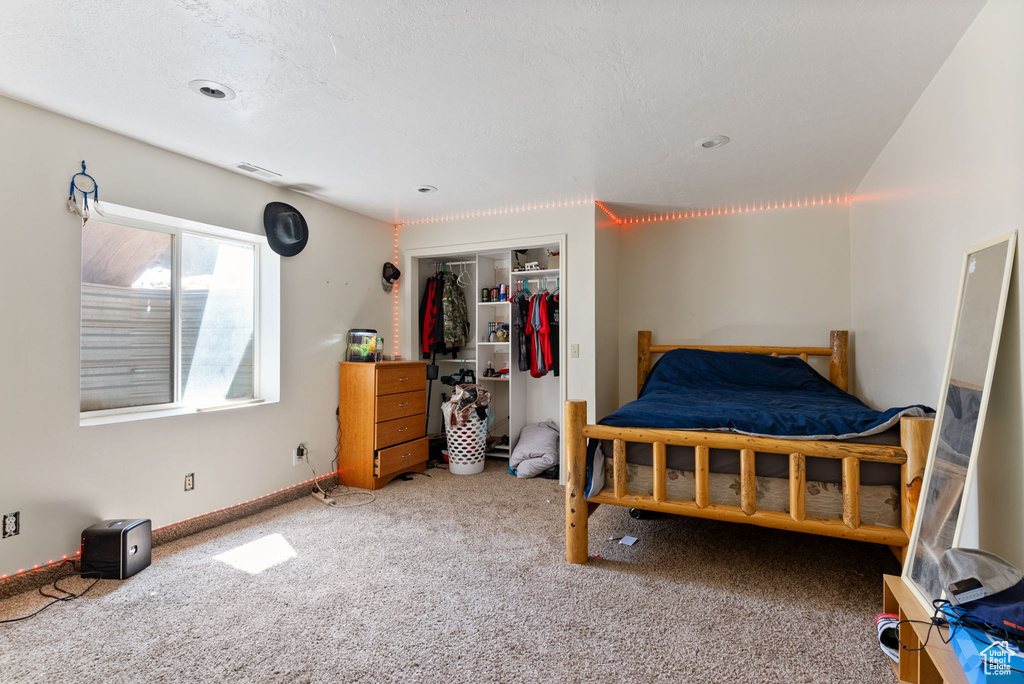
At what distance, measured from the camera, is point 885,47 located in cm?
177

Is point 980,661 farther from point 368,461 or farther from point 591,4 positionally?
point 368,461

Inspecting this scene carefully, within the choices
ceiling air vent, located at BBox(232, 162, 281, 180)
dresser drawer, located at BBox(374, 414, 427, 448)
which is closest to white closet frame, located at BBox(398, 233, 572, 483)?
dresser drawer, located at BBox(374, 414, 427, 448)

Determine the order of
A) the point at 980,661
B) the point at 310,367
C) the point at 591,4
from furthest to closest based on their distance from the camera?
the point at 310,367 < the point at 591,4 < the point at 980,661

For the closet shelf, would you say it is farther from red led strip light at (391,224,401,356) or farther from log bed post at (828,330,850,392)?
log bed post at (828,330,850,392)

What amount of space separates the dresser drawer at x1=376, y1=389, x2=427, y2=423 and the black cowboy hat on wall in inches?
47.0

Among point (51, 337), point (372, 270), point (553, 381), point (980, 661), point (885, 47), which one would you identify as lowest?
point (980, 661)

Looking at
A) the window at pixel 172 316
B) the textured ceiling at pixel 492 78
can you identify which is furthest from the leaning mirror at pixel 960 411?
the window at pixel 172 316

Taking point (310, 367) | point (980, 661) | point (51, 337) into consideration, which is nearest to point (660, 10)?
point (980, 661)

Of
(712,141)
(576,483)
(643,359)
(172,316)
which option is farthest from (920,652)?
(172,316)

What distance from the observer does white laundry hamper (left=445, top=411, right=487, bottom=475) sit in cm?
404

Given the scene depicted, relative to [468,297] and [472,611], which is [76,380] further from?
[468,297]

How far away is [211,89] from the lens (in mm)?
2027

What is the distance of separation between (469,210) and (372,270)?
0.95m

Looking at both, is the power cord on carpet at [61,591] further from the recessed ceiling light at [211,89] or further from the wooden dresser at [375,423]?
the recessed ceiling light at [211,89]
